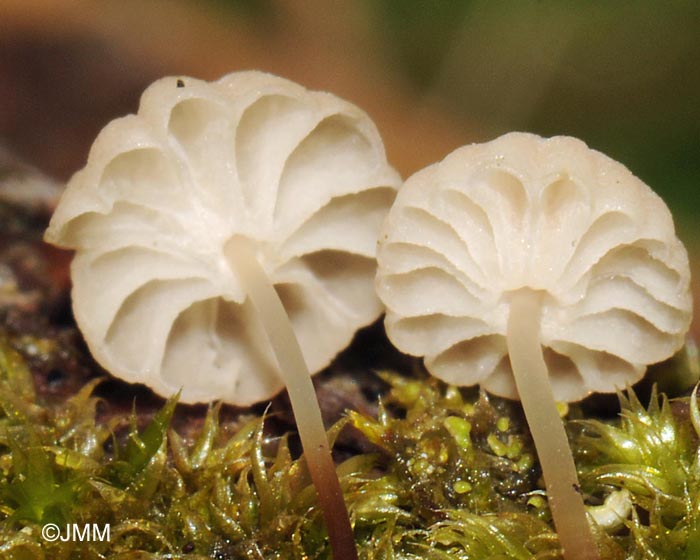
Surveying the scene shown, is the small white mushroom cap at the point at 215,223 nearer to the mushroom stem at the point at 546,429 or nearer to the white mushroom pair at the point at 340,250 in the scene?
the white mushroom pair at the point at 340,250

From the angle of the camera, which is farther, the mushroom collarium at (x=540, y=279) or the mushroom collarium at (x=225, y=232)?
the mushroom collarium at (x=225, y=232)

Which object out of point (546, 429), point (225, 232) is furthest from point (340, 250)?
point (546, 429)

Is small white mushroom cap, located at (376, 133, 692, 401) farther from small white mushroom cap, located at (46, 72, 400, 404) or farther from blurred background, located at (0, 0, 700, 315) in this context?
blurred background, located at (0, 0, 700, 315)

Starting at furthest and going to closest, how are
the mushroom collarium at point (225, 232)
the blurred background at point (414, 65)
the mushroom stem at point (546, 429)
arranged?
the blurred background at point (414, 65), the mushroom collarium at point (225, 232), the mushroom stem at point (546, 429)

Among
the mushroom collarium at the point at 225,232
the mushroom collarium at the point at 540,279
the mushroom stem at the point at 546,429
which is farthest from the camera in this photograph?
the mushroom collarium at the point at 225,232

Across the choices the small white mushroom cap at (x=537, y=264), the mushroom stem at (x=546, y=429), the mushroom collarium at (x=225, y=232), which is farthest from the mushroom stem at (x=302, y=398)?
the mushroom stem at (x=546, y=429)

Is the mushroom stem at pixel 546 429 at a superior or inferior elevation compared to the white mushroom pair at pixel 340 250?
inferior

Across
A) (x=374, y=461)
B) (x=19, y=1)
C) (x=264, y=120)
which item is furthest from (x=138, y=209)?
(x=19, y=1)
